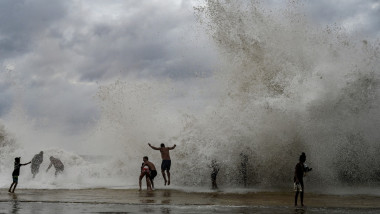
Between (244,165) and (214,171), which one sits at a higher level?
(244,165)

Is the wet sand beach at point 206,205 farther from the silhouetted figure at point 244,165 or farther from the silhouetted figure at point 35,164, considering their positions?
the silhouetted figure at point 35,164

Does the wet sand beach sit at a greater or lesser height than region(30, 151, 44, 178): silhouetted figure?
lesser

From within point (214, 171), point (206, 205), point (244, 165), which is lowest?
point (206, 205)

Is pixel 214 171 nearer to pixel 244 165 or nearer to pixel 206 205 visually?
pixel 244 165

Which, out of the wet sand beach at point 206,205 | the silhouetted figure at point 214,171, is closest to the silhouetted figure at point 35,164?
the wet sand beach at point 206,205

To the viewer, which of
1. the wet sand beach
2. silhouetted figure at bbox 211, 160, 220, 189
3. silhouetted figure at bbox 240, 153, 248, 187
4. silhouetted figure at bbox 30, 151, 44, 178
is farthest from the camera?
silhouetted figure at bbox 30, 151, 44, 178

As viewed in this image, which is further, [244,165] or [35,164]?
[35,164]

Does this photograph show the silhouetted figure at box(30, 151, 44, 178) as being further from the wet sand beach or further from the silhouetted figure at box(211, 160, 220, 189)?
the silhouetted figure at box(211, 160, 220, 189)

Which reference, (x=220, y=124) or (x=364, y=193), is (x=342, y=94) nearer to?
(x=364, y=193)

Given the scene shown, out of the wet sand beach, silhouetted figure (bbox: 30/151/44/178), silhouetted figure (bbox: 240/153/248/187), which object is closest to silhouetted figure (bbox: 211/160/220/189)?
silhouetted figure (bbox: 240/153/248/187)

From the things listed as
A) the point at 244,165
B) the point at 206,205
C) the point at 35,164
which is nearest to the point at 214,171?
the point at 244,165

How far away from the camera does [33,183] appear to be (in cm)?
1853

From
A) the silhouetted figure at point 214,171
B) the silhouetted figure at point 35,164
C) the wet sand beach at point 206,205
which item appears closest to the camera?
the wet sand beach at point 206,205

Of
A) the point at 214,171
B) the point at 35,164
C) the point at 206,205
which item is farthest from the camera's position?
the point at 35,164
